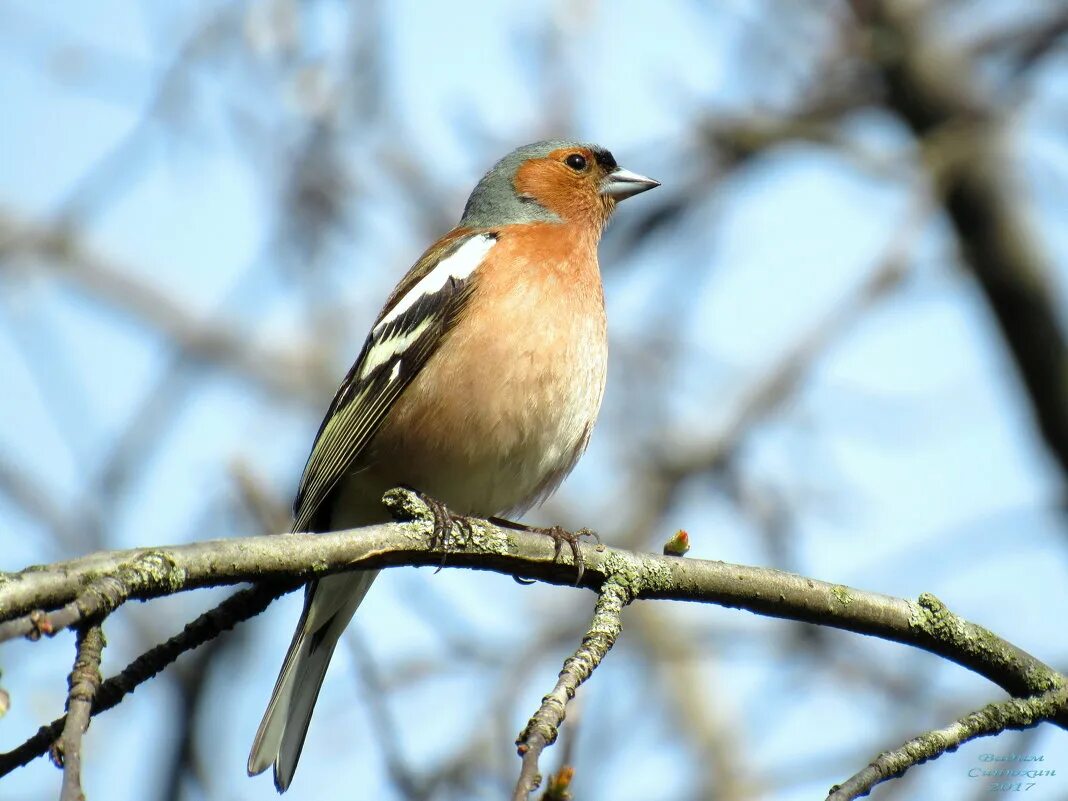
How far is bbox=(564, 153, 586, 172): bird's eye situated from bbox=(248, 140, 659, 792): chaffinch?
1.22 meters

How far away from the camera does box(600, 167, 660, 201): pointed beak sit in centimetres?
669

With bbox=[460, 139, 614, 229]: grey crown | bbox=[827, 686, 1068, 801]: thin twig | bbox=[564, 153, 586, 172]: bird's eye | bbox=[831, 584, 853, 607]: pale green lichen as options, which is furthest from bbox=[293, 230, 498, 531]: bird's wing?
bbox=[827, 686, 1068, 801]: thin twig

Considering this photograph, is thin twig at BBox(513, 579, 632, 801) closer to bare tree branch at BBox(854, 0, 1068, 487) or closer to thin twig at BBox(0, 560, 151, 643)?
thin twig at BBox(0, 560, 151, 643)

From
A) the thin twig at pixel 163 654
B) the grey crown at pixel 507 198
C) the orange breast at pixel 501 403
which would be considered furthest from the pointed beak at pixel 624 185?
the thin twig at pixel 163 654

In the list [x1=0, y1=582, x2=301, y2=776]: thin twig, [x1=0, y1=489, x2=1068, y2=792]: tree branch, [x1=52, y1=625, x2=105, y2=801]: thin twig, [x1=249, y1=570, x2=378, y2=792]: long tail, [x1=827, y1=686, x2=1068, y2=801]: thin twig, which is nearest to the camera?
[x1=52, y1=625, x2=105, y2=801]: thin twig

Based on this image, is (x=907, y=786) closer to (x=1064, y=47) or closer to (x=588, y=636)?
(x=588, y=636)

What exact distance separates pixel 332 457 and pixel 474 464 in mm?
586

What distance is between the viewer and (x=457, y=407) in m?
4.92

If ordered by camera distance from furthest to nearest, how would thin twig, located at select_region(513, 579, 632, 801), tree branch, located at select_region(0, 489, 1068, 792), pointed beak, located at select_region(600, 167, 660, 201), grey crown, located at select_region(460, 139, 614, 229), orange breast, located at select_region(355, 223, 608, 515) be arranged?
pointed beak, located at select_region(600, 167, 660, 201) → grey crown, located at select_region(460, 139, 614, 229) → orange breast, located at select_region(355, 223, 608, 515) → tree branch, located at select_region(0, 489, 1068, 792) → thin twig, located at select_region(513, 579, 632, 801)

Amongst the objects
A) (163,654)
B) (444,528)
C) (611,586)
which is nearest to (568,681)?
(611,586)

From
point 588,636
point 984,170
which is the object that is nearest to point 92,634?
point 588,636

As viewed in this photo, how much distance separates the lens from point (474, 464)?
4.95 m

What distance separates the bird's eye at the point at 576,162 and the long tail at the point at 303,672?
103 inches

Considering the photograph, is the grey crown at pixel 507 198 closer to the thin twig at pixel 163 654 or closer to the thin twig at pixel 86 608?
the thin twig at pixel 163 654
